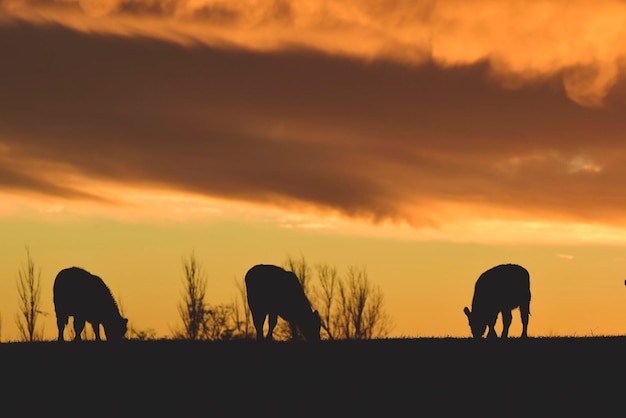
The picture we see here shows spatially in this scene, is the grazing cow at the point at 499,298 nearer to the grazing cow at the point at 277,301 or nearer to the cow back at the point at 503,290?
the cow back at the point at 503,290

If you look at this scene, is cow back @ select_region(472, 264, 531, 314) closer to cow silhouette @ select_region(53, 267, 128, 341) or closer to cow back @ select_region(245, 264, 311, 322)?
cow back @ select_region(245, 264, 311, 322)

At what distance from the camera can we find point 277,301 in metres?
37.6

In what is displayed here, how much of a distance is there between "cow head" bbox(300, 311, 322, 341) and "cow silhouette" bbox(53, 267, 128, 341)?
6.66 meters

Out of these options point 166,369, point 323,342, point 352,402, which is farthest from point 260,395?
point 323,342

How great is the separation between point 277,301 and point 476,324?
7.01m

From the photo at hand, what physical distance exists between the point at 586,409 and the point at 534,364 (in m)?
5.39

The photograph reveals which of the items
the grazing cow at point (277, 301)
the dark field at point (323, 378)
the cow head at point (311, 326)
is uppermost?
the grazing cow at point (277, 301)

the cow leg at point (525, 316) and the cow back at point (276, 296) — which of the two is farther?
the cow leg at point (525, 316)

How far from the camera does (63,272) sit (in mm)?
39281

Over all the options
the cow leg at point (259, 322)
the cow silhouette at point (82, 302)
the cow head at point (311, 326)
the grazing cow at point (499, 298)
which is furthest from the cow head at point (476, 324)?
the cow silhouette at point (82, 302)

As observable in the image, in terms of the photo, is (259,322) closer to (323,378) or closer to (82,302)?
(82,302)

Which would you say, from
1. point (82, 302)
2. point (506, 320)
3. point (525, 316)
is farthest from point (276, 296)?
point (525, 316)

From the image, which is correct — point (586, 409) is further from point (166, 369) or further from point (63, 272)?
point (63, 272)

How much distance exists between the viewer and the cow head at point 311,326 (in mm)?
37750
